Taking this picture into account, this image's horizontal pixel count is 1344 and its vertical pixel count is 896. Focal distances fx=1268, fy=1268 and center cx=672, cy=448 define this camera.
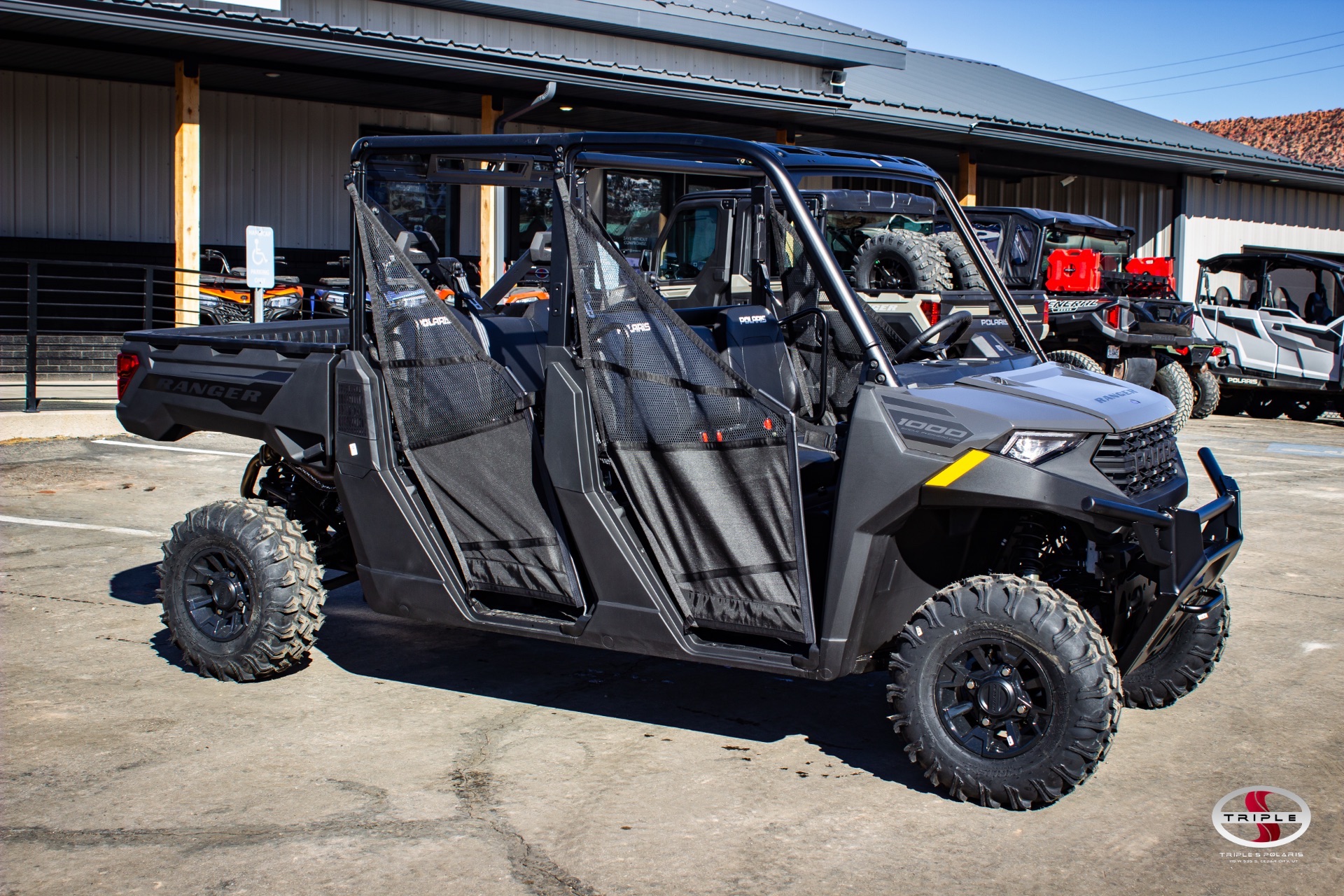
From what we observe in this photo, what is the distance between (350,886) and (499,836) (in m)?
0.49

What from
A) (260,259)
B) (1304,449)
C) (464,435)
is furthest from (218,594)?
(1304,449)

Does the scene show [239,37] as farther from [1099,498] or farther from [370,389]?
[1099,498]

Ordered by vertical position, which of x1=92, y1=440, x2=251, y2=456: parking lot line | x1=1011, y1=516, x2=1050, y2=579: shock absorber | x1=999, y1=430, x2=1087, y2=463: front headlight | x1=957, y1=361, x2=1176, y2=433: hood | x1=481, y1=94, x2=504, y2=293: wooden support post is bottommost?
x1=92, y1=440, x2=251, y2=456: parking lot line

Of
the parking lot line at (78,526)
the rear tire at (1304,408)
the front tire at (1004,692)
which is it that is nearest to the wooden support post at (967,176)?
the rear tire at (1304,408)

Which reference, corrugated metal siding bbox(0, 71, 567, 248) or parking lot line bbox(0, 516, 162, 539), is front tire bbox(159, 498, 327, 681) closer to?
parking lot line bbox(0, 516, 162, 539)

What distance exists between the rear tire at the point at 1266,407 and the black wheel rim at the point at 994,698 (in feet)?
46.4

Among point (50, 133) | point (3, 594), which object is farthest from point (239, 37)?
point (3, 594)

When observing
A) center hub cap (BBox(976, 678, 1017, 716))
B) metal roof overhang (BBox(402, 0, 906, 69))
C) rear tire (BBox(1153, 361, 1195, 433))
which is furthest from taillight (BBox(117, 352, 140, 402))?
metal roof overhang (BBox(402, 0, 906, 69))

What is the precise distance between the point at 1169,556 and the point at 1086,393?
710 mm

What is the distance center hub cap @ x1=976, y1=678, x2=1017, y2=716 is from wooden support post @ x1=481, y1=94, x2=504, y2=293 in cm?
1157

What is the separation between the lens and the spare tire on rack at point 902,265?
9.05 m

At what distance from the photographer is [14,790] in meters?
3.99

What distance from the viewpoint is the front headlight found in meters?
3.86

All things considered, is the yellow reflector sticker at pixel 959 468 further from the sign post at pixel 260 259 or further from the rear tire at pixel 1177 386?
the rear tire at pixel 1177 386
